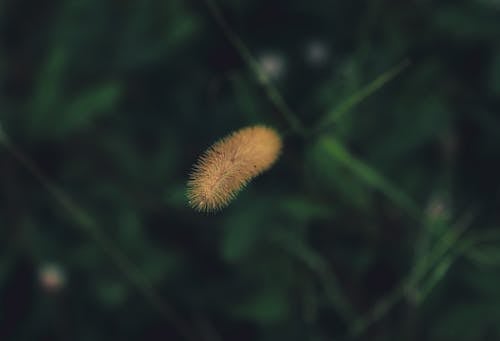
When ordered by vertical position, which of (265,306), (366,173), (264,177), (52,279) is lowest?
(265,306)

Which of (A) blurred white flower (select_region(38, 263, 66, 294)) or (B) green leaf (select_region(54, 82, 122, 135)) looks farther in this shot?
(B) green leaf (select_region(54, 82, 122, 135))

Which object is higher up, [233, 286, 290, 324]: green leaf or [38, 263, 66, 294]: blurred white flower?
[38, 263, 66, 294]: blurred white flower

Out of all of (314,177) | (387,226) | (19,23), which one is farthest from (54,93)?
(387,226)

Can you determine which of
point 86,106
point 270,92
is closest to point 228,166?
point 270,92

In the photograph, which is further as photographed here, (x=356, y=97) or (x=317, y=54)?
(x=317, y=54)

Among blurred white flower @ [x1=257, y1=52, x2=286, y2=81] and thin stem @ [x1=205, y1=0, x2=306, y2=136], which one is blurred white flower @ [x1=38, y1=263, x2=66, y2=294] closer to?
thin stem @ [x1=205, y1=0, x2=306, y2=136]

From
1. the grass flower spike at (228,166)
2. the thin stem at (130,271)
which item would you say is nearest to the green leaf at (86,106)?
the thin stem at (130,271)

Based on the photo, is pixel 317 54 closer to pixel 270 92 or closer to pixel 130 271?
pixel 270 92

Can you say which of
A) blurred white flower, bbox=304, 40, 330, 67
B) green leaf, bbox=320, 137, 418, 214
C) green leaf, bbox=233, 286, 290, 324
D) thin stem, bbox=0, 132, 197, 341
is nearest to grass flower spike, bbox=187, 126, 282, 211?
green leaf, bbox=320, 137, 418, 214
